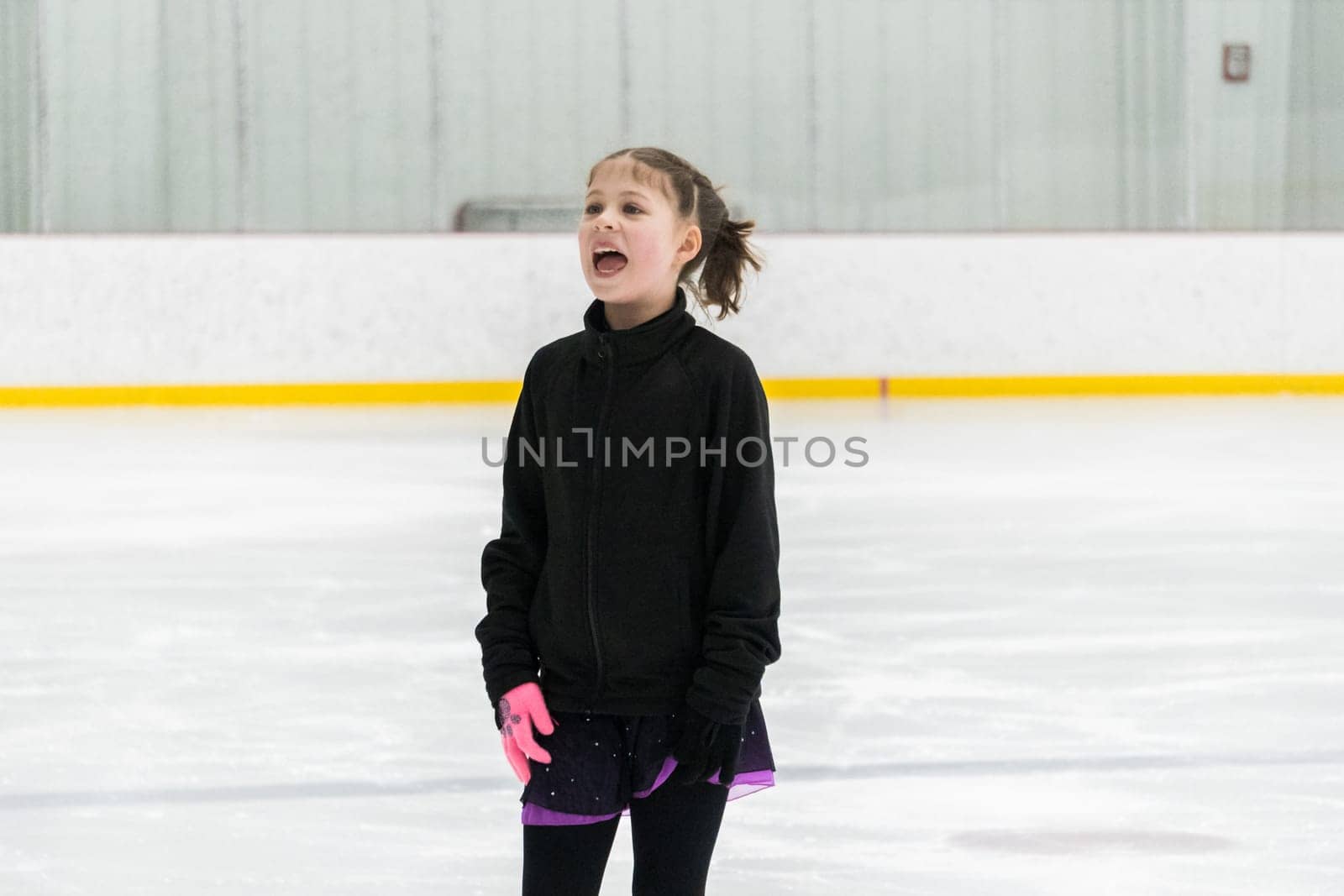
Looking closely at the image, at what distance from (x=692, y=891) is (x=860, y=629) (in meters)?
1.94

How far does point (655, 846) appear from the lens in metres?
1.25

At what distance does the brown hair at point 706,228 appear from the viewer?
1270mm

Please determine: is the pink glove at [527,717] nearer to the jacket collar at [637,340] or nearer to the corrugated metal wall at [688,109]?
the jacket collar at [637,340]

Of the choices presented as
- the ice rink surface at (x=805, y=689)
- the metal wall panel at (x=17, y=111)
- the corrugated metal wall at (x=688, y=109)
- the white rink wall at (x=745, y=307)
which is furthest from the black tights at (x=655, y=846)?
the metal wall panel at (x=17, y=111)

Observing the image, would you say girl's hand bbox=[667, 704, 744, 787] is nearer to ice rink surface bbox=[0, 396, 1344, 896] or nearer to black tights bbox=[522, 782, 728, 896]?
black tights bbox=[522, 782, 728, 896]

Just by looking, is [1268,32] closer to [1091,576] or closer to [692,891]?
[1091,576]

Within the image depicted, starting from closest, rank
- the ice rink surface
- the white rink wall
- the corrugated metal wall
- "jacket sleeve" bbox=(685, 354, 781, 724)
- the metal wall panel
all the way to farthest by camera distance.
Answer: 1. "jacket sleeve" bbox=(685, 354, 781, 724)
2. the ice rink surface
3. the white rink wall
4. the metal wall panel
5. the corrugated metal wall

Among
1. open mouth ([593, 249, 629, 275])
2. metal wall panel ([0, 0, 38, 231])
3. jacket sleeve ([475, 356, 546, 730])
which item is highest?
metal wall panel ([0, 0, 38, 231])

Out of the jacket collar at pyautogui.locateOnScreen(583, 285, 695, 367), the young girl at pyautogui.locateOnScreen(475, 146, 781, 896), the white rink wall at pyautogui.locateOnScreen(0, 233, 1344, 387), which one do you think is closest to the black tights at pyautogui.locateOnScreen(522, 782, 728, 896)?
the young girl at pyautogui.locateOnScreen(475, 146, 781, 896)

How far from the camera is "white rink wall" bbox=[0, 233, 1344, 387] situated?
819cm

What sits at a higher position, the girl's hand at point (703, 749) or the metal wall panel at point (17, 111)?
the metal wall panel at point (17, 111)

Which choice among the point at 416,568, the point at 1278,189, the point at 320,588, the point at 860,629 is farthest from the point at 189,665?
the point at 1278,189

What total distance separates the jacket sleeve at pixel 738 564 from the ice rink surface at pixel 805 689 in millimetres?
700

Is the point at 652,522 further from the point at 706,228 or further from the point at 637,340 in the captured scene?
the point at 706,228
